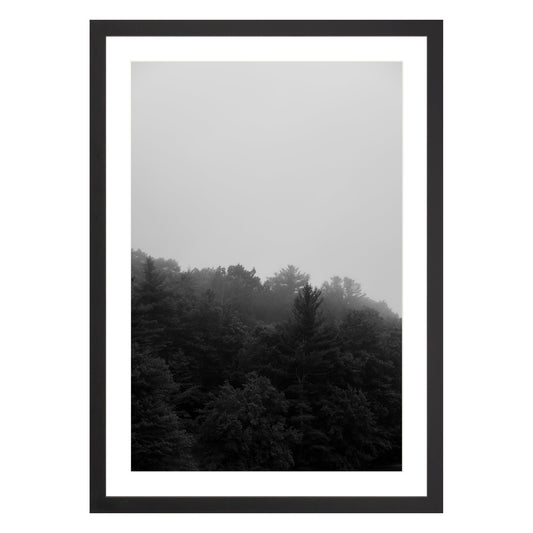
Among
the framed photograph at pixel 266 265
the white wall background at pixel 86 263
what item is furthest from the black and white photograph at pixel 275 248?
the white wall background at pixel 86 263

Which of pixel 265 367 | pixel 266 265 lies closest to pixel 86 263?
pixel 266 265

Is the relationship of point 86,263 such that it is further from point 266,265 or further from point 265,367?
point 265,367

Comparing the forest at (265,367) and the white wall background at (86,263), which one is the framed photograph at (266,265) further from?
the white wall background at (86,263)

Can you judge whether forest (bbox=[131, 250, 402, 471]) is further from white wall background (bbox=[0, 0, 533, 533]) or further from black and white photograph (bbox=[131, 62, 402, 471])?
white wall background (bbox=[0, 0, 533, 533])

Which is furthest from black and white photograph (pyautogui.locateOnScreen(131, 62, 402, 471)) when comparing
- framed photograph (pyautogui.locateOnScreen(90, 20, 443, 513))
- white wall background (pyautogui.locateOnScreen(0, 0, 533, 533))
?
white wall background (pyautogui.locateOnScreen(0, 0, 533, 533))

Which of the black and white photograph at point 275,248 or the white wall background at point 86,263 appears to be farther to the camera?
the black and white photograph at point 275,248

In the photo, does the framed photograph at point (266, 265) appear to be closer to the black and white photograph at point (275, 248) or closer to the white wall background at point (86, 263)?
the black and white photograph at point (275, 248)
